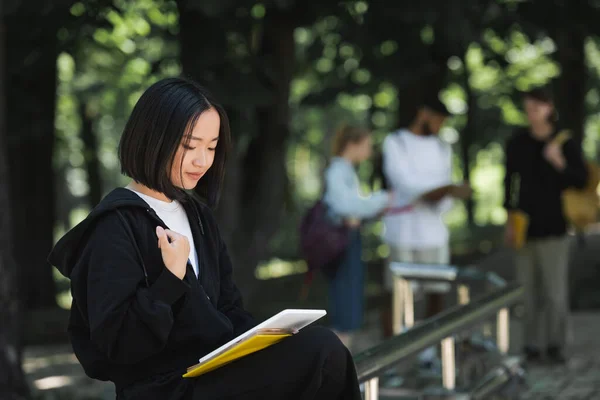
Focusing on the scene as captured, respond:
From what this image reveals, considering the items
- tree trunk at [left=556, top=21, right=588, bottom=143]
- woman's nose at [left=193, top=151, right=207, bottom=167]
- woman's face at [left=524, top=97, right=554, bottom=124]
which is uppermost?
tree trunk at [left=556, top=21, right=588, bottom=143]

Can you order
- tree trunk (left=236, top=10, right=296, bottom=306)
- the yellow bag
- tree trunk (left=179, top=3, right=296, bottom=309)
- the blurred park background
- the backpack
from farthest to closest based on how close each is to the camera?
the yellow bag → tree trunk (left=236, top=10, right=296, bottom=306) → tree trunk (left=179, top=3, right=296, bottom=309) → the backpack → the blurred park background

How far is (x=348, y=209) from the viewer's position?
287 inches

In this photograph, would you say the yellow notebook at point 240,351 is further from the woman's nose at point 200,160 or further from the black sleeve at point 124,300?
the woman's nose at point 200,160

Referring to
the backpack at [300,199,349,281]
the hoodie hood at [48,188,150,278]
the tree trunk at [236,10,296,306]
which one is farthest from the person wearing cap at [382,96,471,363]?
the hoodie hood at [48,188,150,278]

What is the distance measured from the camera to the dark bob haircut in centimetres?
269

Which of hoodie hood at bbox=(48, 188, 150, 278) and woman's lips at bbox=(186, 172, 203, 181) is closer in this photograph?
hoodie hood at bbox=(48, 188, 150, 278)

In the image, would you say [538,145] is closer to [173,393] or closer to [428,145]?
[428,145]

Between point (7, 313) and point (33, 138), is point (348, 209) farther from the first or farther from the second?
point (33, 138)

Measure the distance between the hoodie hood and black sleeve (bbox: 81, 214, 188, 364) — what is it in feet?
0.14

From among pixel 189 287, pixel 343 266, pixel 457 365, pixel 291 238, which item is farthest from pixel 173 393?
pixel 291 238

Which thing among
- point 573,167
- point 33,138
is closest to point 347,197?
point 573,167

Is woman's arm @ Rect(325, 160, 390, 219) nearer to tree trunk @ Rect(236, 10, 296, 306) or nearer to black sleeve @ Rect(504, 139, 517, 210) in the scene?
tree trunk @ Rect(236, 10, 296, 306)

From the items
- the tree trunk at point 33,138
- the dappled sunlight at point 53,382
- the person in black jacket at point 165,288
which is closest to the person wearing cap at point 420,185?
the tree trunk at point 33,138

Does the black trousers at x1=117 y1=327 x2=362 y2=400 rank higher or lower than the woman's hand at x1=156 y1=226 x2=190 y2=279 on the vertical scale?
lower
